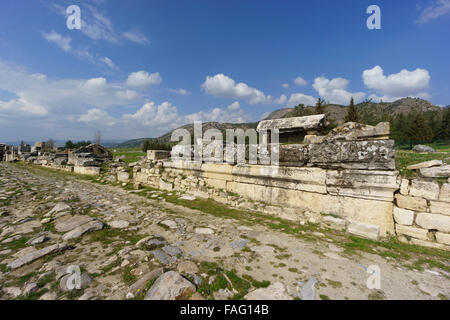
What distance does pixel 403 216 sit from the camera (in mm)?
3469

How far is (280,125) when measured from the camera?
17.5ft

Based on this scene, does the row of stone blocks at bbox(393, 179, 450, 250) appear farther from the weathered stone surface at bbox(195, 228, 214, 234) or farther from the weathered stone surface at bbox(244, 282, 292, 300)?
the weathered stone surface at bbox(195, 228, 214, 234)

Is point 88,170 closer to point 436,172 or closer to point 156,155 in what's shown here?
point 156,155

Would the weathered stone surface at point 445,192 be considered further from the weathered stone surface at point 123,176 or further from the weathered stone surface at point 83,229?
the weathered stone surface at point 123,176

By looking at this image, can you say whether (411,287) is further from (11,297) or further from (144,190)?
(144,190)

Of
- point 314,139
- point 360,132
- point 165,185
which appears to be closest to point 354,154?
point 360,132

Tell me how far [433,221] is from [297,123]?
337 centimetres

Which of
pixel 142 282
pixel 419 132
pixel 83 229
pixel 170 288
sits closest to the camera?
pixel 170 288

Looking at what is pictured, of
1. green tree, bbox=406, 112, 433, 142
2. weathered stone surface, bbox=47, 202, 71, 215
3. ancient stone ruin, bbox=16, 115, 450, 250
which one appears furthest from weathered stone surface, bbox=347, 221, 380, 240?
green tree, bbox=406, 112, 433, 142

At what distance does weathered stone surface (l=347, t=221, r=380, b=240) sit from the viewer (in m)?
3.62

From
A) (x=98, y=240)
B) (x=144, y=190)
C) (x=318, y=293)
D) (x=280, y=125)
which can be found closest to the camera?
(x=318, y=293)

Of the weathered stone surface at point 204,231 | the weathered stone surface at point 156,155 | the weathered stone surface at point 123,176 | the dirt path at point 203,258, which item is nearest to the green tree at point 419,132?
the dirt path at point 203,258
